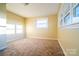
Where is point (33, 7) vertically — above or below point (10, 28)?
above

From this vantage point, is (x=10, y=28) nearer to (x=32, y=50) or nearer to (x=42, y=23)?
(x=42, y=23)

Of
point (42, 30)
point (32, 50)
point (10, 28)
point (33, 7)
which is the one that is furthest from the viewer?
point (42, 30)

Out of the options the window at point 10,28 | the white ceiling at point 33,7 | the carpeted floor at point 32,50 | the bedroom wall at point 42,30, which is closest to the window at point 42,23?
the bedroom wall at point 42,30

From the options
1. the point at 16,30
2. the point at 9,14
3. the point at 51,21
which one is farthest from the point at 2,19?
the point at 51,21

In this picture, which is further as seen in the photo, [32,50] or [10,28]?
[10,28]

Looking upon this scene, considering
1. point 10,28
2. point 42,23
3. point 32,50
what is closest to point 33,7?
point 10,28

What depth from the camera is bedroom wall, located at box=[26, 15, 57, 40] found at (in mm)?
6578

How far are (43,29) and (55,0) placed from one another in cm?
541

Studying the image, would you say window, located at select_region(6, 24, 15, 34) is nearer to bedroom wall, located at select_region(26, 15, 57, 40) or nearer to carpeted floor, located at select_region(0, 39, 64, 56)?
carpeted floor, located at select_region(0, 39, 64, 56)

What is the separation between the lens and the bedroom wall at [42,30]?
658cm

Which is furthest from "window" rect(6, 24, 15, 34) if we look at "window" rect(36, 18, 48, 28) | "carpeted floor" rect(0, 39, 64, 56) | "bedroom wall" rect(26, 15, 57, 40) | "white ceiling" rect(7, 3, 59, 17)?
"window" rect(36, 18, 48, 28)

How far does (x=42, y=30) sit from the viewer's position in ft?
23.4

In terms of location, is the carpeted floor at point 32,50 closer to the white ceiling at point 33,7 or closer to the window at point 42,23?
the white ceiling at point 33,7

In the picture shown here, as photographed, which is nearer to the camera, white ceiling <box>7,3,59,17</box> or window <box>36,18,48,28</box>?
white ceiling <box>7,3,59,17</box>
